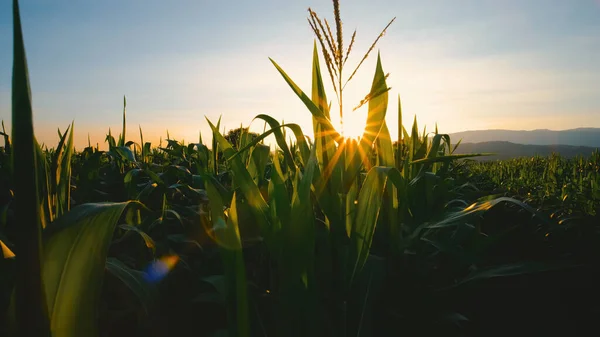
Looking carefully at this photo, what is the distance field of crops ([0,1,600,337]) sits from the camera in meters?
0.56

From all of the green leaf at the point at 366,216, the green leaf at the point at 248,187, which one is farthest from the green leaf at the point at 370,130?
the green leaf at the point at 248,187

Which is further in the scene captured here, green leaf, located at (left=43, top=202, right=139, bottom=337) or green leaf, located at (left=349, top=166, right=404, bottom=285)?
green leaf, located at (left=349, top=166, right=404, bottom=285)

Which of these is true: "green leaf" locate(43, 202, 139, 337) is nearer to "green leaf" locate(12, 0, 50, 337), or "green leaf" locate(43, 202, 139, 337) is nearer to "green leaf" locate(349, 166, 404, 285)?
"green leaf" locate(12, 0, 50, 337)

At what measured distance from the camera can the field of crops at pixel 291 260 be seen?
1.82ft

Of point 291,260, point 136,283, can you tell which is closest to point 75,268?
point 136,283

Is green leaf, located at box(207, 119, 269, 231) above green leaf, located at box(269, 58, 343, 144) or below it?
below

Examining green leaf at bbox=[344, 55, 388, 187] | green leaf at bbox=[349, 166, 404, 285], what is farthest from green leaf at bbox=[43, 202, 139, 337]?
green leaf at bbox=[344, 55, 388, 187]

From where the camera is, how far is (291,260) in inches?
35.6

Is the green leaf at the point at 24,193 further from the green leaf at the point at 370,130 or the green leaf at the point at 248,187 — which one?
the green leaf at the point at 370,130

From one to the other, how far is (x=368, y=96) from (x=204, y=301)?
85 centimetres

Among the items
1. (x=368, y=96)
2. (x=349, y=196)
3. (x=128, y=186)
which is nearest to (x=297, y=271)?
(x=349, y=196)

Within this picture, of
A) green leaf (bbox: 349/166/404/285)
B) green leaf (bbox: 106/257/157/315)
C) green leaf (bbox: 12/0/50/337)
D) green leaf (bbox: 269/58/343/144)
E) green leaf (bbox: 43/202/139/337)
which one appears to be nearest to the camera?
green leaf (bbox: 12/0/50/337)

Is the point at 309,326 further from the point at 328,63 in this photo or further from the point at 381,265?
the point at 328,63

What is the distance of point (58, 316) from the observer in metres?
0.55
